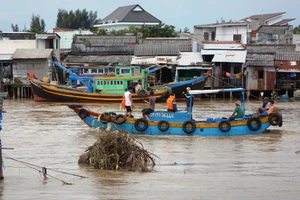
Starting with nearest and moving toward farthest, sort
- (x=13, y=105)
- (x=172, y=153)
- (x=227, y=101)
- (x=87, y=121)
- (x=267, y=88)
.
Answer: (x=172, y=153)
(x=87, y=121)
(x=13, y=105)
(x=227, y=101)
(x=267, y=88)

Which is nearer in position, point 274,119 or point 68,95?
point 274,119

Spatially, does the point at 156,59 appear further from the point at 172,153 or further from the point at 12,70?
the point at 172,153

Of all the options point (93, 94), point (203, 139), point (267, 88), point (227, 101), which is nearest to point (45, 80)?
point (93, 94)

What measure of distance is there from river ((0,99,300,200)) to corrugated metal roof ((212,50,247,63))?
15362mm

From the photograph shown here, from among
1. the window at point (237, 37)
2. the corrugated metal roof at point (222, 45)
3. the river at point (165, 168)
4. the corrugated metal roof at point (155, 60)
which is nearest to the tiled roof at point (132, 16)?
the window at point (237, 37)

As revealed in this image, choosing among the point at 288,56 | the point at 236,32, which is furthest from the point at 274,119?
the point at 236,32

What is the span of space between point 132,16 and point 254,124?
5054 centimetres

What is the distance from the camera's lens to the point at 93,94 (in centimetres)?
3338

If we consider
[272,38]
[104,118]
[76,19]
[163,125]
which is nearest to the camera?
[163,125]

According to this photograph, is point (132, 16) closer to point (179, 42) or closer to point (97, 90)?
point (179, 42)

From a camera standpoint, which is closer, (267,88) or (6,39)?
(267,88)

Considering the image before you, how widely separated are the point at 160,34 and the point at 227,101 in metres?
16.8

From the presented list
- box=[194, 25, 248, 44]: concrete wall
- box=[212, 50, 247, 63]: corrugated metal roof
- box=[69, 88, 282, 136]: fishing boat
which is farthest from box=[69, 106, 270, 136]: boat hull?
box=[194, 25, 248, 44]: concrete wall

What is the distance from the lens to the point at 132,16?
68562 millimetres
